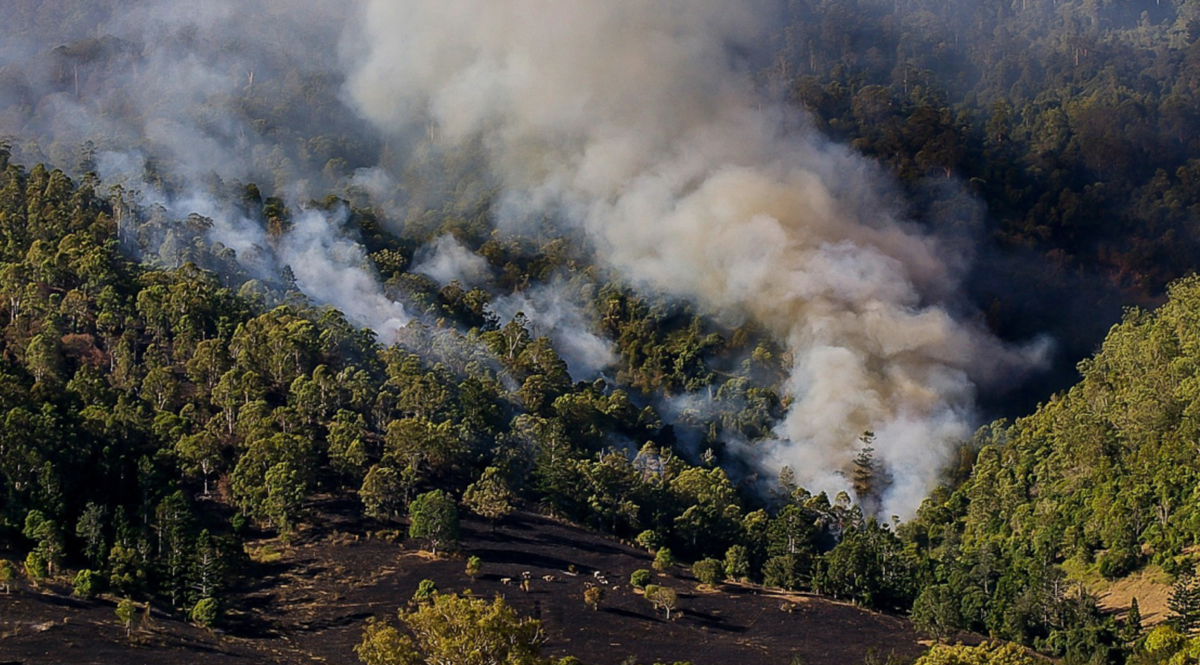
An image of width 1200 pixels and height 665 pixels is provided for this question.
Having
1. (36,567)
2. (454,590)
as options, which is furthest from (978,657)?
(36,567)

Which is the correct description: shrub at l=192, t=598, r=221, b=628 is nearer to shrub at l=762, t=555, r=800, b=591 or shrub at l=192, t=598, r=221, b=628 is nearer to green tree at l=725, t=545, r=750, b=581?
green tree at l=725, t=545, r=750, b=581

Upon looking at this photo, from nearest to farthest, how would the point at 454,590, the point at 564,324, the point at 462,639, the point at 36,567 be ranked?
the point at 462,639
the point at 36,567
the point at 454,590
the point at 564,324

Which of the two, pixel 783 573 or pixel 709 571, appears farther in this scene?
pixel 783 573

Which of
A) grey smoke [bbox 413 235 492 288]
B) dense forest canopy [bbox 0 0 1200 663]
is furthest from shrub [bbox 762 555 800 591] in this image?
grey smoke [bbox 413 235 492 288]

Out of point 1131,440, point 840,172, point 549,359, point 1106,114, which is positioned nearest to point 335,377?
point 549,359

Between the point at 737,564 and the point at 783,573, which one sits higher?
the point at 737,564

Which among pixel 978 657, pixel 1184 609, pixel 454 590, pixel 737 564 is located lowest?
pixel 978 657

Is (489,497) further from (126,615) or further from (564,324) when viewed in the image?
(564,324)
